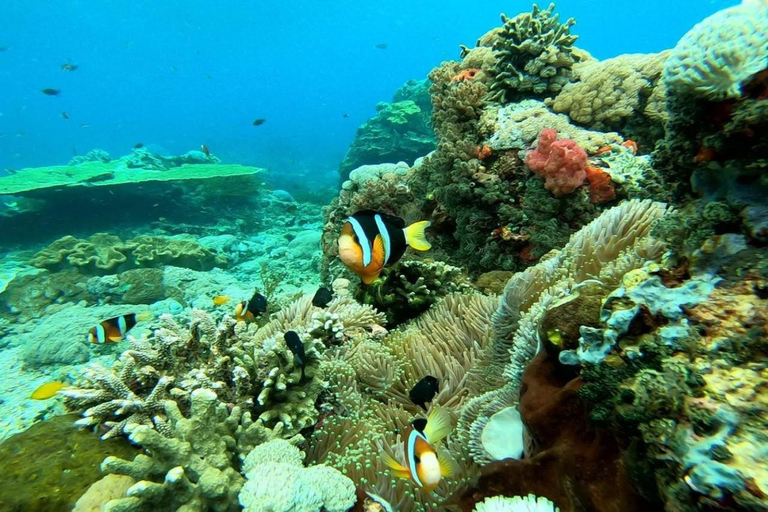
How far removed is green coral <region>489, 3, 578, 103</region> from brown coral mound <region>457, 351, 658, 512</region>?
4.74 m

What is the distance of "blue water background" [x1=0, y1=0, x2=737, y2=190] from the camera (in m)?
86.4

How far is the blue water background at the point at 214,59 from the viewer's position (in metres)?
86.4

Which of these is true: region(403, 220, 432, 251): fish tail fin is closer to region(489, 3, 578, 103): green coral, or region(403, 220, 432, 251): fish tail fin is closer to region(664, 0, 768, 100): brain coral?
region(664, 0, 768, 100): brain coral

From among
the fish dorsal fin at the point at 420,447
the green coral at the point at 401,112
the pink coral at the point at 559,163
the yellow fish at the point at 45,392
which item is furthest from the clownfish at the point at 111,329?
the green coral at the point at 401,112

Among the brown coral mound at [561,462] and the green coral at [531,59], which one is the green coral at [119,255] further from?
the brown coral mound at [561,462]

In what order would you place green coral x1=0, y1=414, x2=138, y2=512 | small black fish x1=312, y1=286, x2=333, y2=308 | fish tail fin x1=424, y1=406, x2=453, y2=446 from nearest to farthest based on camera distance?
green coral x1=0, y1=414, x2=138, y2=512 → fish tail fin x1=424, y1=406, x2=453, y2=446 → small black fish x1=312, y1=286, x2=333, y2=308

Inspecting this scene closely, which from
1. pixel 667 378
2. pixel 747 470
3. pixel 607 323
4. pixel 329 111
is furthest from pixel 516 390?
pixel 329 111

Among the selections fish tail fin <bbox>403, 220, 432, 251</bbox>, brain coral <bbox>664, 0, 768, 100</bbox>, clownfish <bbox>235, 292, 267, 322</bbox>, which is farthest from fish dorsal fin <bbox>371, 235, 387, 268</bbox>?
clownfish <bbox>235, 292, 267, 322</bbox>

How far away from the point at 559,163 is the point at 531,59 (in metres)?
2.29

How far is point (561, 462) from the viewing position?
1.53m

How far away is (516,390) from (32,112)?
149 m

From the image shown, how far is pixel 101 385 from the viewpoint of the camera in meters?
2.40

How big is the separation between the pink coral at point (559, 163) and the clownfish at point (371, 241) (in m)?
2.87

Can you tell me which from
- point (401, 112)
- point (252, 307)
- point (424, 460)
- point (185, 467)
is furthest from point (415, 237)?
point (401, 112)
